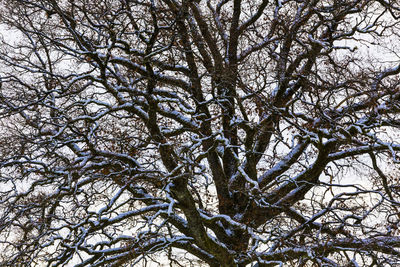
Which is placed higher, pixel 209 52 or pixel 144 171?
pixel 209 52

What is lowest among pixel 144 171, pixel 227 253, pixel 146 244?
pixel 227 253

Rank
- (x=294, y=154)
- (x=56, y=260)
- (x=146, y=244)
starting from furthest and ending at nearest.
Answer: (x=294, y=154), (x=146, y=244), (x=56, y=260)

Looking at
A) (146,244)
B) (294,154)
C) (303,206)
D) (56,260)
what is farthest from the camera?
(303,206)

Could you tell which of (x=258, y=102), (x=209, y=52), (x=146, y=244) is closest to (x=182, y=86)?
(x=209, y=52)

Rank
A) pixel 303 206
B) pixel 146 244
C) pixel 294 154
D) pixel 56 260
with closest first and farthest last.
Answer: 1. pixel 56 260
2. pixel 146 244
3. pixel 294 154
4. pixel 303 206

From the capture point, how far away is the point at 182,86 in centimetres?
1016

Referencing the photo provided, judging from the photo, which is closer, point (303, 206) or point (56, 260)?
point (56, 260)

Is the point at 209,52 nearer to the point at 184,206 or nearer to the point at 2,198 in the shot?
the point at 184,206

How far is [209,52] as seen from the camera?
33.7ft

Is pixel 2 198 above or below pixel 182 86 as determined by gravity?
below

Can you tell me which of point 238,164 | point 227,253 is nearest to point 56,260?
point 227,253

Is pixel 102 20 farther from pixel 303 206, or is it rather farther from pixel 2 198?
pixel 303 206

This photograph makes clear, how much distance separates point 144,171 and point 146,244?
5.31 feet

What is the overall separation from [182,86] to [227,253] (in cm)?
453
